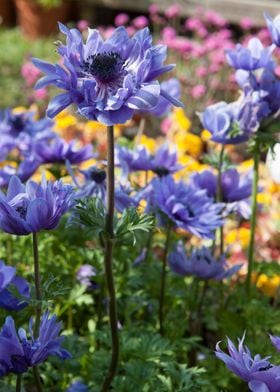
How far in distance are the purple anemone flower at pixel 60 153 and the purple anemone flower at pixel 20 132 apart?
Result: 16cm

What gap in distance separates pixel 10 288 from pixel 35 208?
22 cm

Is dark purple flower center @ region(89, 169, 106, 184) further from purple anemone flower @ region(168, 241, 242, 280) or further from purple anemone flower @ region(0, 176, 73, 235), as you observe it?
purple anemone flower @ region(0, 176, 73, 235)

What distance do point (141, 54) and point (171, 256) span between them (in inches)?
30.0

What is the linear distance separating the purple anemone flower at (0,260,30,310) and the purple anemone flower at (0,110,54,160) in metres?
0.85

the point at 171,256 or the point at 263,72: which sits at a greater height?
the point at 263,72

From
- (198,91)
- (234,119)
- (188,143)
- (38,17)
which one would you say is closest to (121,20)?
(198,91)

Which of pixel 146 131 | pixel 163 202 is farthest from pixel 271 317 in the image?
pixel 146 131

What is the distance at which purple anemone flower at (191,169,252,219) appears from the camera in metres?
2.15

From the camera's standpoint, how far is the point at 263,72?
1.89 m

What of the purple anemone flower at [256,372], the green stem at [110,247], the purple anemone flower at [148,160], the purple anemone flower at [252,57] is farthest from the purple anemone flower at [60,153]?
the purple anemone flower at [256,372]

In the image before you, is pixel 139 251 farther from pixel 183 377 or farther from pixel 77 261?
pixel 183 377

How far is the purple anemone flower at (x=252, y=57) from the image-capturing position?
6.19 ft

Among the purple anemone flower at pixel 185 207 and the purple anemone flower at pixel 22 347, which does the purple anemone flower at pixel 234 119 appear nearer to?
the purple anemone flower at pixel 185 207

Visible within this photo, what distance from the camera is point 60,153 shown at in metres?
2.21
